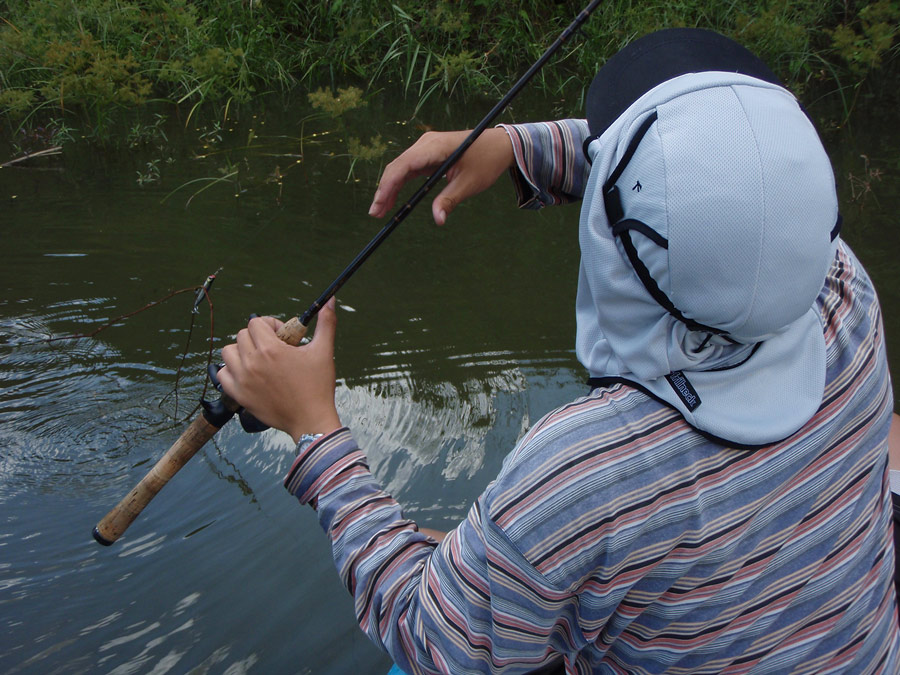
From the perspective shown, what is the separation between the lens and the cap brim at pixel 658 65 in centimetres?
124

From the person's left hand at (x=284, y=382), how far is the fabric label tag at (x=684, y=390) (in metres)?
0.52

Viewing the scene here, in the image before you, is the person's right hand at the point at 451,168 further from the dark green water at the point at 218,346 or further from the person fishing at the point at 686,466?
the dark green water at the point at 218,346

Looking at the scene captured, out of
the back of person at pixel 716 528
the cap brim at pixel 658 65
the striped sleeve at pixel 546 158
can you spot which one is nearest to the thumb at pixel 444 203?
the striped sleeve at pixel 546 158

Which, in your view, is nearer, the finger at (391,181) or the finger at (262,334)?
the finger at (262,334)

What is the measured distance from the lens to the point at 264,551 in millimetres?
2051

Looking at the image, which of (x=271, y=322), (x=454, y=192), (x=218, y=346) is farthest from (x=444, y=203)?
(x=218, y=346)

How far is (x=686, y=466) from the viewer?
37.3 inches

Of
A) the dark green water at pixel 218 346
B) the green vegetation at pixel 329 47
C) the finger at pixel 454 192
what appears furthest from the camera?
the green vegetation at pixel 329 47

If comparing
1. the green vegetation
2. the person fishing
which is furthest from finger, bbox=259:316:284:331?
the green vegetation

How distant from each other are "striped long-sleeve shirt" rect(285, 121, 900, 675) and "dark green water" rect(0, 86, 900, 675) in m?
0.80

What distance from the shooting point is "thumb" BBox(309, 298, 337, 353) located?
1.28 m

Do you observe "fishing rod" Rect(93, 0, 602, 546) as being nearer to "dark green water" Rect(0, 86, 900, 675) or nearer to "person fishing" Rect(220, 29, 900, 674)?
"person fishing" Rect(220, 29, 900, 674)

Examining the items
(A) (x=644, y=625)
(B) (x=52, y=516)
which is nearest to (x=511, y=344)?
(B) (x=52, y=516)

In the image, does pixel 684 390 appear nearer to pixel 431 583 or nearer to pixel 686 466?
pixel 686 466
